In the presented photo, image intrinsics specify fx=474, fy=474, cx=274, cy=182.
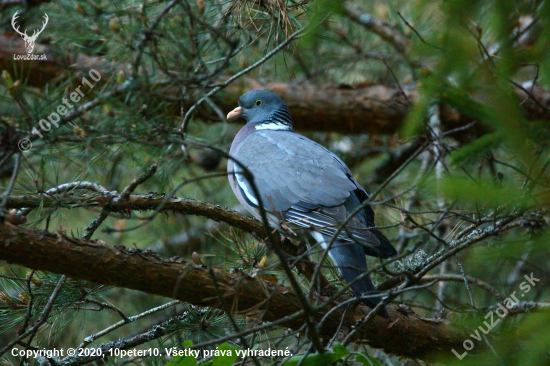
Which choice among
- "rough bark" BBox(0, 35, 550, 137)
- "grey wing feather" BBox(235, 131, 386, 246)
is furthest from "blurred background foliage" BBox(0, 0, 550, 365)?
"grey wing feather" BBox(235, 131, 386, 246)

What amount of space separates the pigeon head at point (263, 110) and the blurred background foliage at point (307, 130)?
246 mm

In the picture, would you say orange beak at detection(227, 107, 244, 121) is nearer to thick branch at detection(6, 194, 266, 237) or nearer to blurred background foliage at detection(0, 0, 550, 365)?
blurred background foliage at detection(0, 0, 550, 365)

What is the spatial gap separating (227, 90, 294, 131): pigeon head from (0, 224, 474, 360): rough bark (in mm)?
1874

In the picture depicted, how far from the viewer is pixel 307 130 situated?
4.77m

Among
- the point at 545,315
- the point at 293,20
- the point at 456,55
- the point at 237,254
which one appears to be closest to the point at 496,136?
the point at 456,55

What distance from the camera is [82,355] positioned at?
2.26 metres

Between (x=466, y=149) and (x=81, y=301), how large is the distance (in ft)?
6.57

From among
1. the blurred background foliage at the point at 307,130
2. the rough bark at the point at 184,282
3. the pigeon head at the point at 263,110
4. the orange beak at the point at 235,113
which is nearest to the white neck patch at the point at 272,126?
the pigeon head at the point at 263,110

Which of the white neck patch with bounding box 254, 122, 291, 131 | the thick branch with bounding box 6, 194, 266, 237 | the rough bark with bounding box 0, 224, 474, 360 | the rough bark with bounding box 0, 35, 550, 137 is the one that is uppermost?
the rough bark with bounding box 0, 35, 550, 137

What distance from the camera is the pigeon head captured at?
154 inches

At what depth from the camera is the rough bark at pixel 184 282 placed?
1.87m

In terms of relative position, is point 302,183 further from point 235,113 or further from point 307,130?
point 307,130

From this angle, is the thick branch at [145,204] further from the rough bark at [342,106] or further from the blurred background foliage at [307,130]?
the rough bark at [342,106]

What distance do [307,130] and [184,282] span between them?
117 inches
